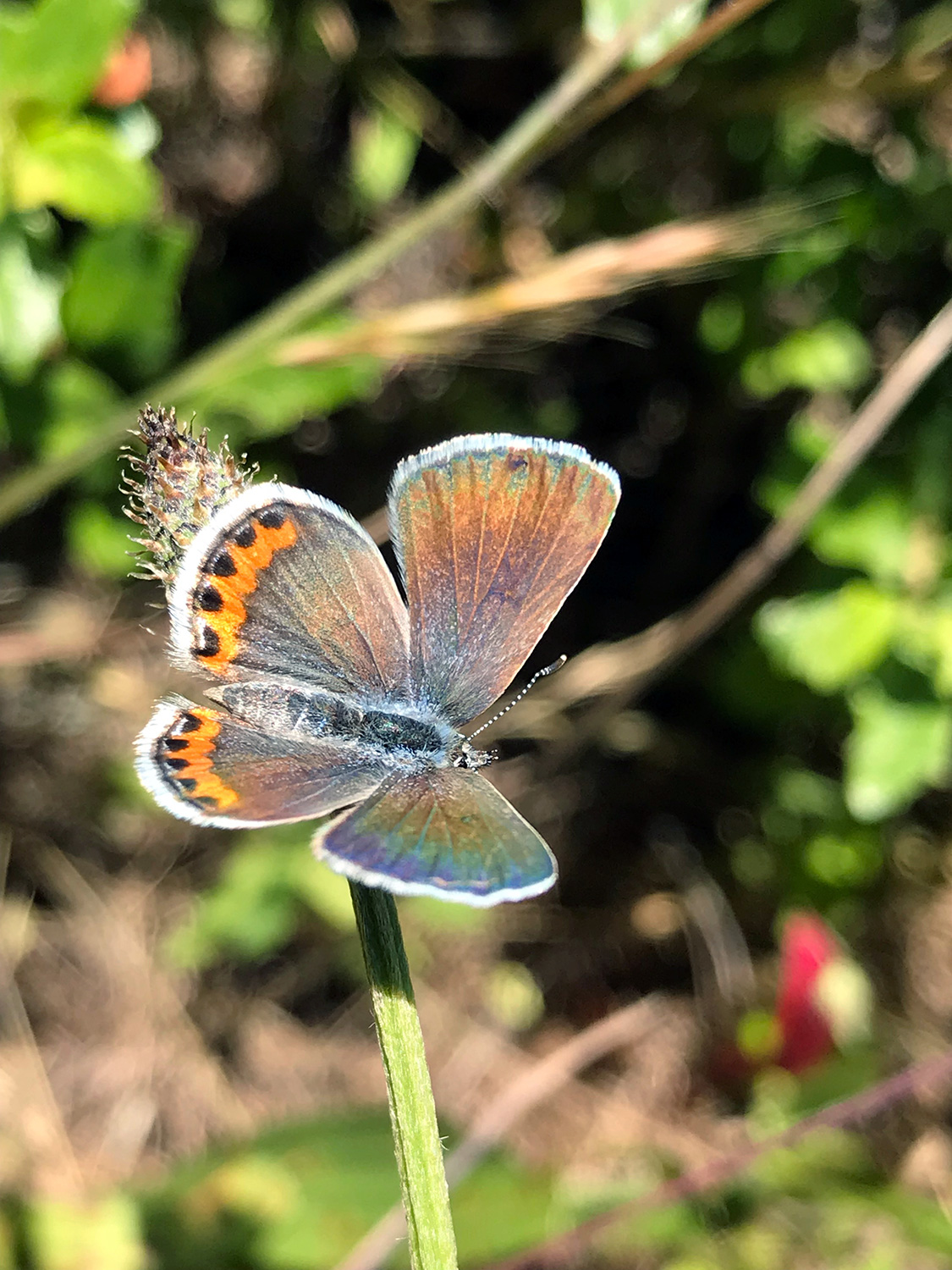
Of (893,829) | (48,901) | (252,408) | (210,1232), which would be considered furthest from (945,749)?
(48,901)

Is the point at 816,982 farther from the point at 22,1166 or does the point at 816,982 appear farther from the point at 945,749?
the point at 22,1166

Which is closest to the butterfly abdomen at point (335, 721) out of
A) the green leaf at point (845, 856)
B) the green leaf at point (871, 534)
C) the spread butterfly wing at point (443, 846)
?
the spread butterfly wing at point (443, 846)

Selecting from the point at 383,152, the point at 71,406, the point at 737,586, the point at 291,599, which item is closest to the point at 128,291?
the point at 71,406

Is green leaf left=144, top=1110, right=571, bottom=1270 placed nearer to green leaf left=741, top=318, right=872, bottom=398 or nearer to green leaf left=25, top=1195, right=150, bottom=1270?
green leaf left=25, top=1195, right=150, bottom=1270

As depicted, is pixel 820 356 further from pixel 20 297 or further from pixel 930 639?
pixel 20 297

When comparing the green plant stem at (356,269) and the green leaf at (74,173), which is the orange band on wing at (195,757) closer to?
the green plant stem at (356,269)

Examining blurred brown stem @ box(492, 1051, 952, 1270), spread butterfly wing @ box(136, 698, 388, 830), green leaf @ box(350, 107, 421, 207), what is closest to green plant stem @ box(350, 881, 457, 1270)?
spread butterfly wing @ box(136, 698, 388, 830)
